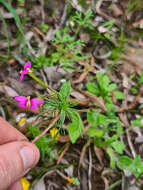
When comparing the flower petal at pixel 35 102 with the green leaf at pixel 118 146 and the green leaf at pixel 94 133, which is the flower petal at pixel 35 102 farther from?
the green leaf at pixel 118 146

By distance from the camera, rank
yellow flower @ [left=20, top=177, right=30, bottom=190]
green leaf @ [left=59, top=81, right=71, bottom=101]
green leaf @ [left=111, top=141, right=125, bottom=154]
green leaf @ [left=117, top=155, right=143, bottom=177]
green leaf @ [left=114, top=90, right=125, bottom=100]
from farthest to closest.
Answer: green leaf @ [left=114, top=90, right=125, bottom=100]
green leaf @ [left=111, top=141, right=125, bottom=154]
green leaf @ [left=117, top=155, right=143, bottom=177]
yellow flower @ [left=20, top=177, right=30, bottom=190]
green leaf @ [left=59, top=81, right=71, bottom=101]

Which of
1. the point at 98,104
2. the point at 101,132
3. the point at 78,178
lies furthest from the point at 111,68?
the point at 78,178

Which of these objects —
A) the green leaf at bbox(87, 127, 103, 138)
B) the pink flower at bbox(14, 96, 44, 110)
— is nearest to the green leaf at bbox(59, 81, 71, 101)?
the pink flower at bbox(14, 96, 44, 110)

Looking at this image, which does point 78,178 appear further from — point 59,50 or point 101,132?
point 59,50

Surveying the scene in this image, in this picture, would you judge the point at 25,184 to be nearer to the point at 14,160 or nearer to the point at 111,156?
the point at 14,160

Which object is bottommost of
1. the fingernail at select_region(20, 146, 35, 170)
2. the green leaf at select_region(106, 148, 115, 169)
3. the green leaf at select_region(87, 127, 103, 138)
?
the green leaf at select_region(106, 148, 115, 169)

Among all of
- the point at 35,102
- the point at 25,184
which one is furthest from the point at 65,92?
the point at 25,184

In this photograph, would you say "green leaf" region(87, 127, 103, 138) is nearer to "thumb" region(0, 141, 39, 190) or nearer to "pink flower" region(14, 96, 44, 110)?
"thumb" region(0, 141, 39, 190)

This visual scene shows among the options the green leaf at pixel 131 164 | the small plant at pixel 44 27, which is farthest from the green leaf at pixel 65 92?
the small plant at pixel 44 27
